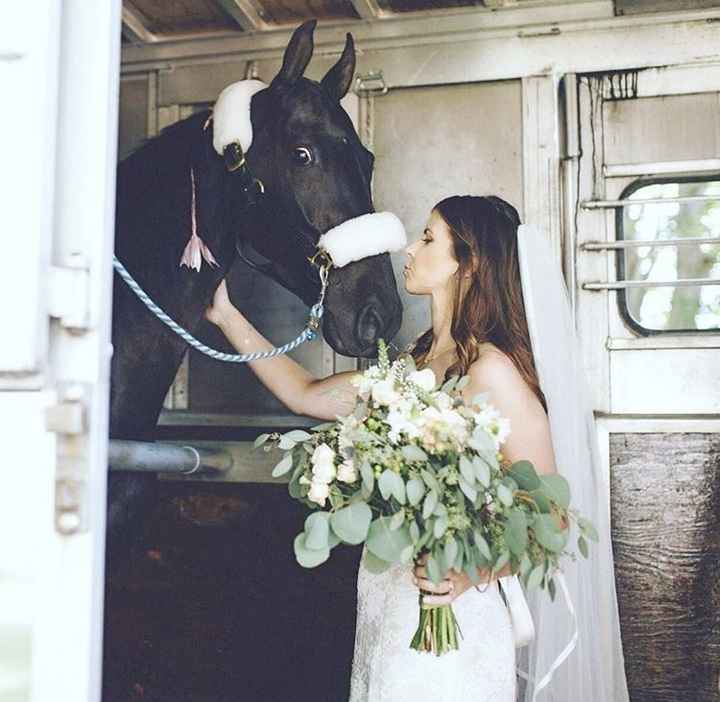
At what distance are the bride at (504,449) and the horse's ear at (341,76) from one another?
26.1 inches

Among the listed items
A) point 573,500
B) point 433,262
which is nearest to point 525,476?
point 573,500

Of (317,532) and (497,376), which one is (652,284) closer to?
(497,376)

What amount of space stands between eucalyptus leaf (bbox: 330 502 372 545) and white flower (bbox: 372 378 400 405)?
214mm

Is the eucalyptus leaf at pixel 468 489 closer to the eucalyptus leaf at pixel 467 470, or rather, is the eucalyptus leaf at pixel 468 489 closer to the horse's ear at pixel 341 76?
the eucalyptus leaf at pixel 467 470

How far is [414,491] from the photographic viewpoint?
164cm

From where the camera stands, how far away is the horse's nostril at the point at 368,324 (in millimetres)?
2621

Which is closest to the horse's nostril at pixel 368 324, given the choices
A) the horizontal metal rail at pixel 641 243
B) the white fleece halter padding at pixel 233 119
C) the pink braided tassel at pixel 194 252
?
the pink braided tassel at pixel 194 252

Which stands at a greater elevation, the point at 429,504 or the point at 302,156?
the point at 302,156

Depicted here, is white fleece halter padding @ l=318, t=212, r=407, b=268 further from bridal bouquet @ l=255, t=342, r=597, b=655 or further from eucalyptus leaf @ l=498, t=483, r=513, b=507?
eucalyptus leaf @ l=498, t=483, r=513, b=507

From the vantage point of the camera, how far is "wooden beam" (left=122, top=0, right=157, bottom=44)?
10.9ft

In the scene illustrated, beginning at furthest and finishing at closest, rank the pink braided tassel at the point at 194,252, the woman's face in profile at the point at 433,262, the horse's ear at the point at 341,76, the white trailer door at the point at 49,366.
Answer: the horse's ear at the point at 341,76 < the pink braided tassel at the point at 194,252 < the woman's face in profile at the point at 433,262 < the white trailer door at the point at 49,366

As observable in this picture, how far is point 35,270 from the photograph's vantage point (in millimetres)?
1078

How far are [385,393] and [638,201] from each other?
Answer: 5.19ft

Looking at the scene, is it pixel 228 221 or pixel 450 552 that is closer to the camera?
pixel 450 552
